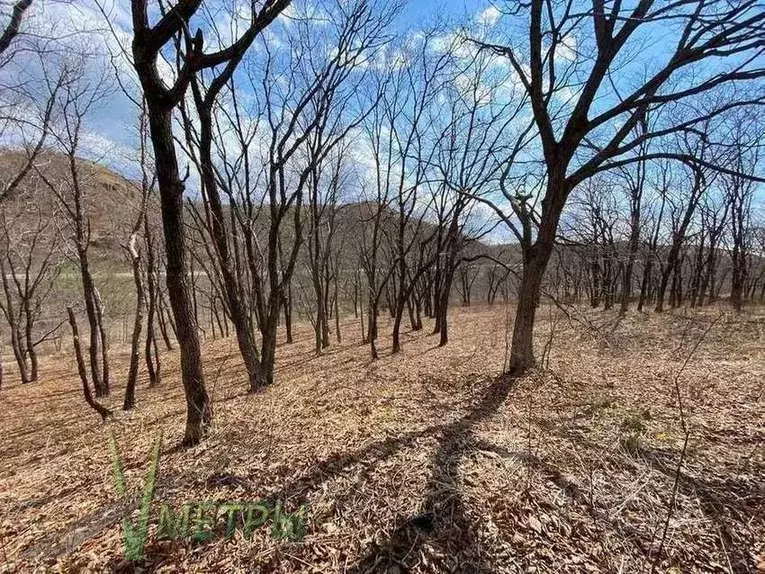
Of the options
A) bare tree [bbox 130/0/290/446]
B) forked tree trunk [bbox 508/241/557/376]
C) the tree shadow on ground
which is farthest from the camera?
forked tree trunk [bbox 508/241/557/376]

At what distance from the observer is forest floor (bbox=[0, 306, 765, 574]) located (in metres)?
2.07

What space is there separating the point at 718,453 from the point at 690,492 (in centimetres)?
89

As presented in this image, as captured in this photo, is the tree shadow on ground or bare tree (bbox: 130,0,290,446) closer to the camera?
the tree shadow on ground

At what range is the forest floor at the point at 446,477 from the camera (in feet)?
6.80

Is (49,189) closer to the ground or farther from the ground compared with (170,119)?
farther from the ground

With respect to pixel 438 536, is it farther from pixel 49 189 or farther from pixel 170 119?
pixel 49 189

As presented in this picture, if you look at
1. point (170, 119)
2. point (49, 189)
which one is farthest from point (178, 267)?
point (49, 189)

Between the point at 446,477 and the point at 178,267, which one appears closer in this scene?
the point at 446,477

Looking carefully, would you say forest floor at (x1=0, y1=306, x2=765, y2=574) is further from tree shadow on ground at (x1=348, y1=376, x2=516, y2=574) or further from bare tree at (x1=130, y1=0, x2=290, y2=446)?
bare tree at (x1=130, y1=0, x2=290, y2=446)

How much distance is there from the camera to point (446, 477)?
2.75 metres

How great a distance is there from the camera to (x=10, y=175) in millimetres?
9297

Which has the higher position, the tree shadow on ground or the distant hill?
the distant hill

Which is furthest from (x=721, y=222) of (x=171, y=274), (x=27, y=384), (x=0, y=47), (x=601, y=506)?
(x=27, y=384)

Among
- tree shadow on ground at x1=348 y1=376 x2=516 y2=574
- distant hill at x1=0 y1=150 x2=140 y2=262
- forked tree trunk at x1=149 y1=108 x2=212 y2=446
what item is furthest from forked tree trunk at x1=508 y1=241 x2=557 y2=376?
distant hill at x1=0 y1=150 x2=140 y2=262
